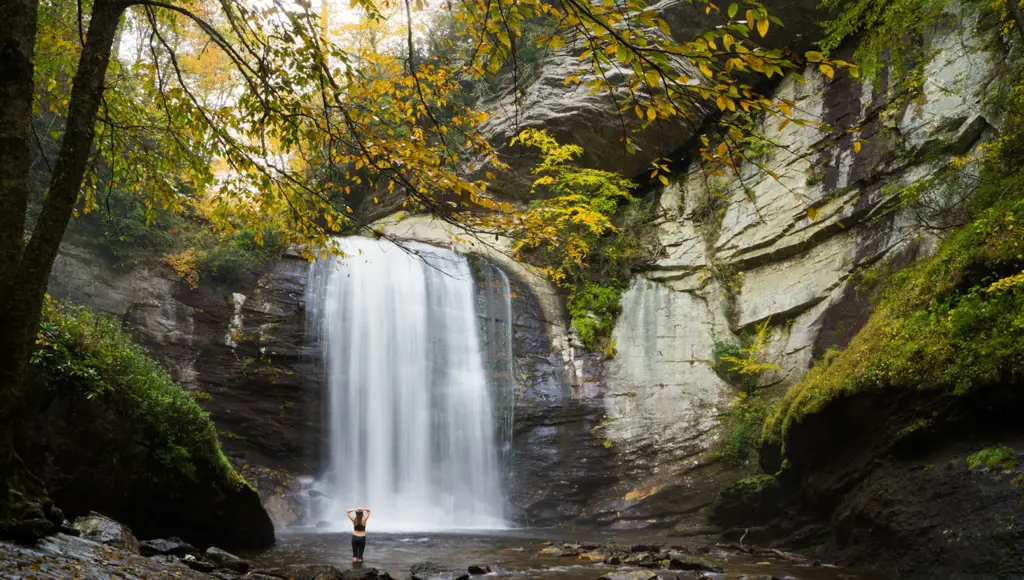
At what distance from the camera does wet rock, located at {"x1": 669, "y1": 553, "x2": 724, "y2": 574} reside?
25.0ft

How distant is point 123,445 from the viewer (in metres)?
7.09

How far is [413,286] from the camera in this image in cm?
1619

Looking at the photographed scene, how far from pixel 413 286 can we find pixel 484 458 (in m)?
4.86

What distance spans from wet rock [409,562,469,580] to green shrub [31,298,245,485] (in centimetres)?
292

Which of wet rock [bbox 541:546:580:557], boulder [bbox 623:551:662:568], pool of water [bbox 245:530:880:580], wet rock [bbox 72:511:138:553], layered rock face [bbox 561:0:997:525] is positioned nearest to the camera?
wet rock [bbox 72:511:138:553]

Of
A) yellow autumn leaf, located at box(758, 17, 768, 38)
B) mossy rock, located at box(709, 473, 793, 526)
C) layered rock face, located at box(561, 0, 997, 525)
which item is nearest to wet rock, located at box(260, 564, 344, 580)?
yellow autumn leaf, located at box(758, 17, 768, 38)

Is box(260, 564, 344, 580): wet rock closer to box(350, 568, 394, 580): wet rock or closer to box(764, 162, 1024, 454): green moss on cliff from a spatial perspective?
box(350, 568, 394, 580): wet rock

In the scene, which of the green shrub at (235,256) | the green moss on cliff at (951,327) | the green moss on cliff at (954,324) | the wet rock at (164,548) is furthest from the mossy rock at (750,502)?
the green shrub at (235,256)

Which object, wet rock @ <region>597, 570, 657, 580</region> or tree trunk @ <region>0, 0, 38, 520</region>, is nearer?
tree trunk @ <region>0, 0, 38, 520</region>

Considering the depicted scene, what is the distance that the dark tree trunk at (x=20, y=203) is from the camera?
338cm

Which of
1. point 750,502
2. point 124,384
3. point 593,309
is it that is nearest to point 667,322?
point 593,309

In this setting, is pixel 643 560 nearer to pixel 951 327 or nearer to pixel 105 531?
pixel 951 327

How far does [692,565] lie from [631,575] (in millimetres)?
1309

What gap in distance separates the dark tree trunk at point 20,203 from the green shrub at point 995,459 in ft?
25.9
